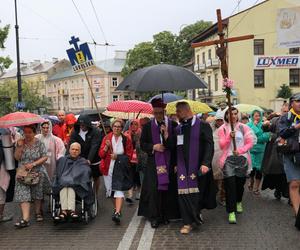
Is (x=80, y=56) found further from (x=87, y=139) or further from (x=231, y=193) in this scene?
(x=231, y=193)

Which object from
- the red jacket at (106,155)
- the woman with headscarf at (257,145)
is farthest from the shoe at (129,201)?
the woman with headscarf at (257,145)

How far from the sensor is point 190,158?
6000 mm

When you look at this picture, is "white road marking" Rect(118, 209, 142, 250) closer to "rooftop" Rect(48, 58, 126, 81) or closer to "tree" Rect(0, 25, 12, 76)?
"tree" Rect(0, 25, 12, 76)

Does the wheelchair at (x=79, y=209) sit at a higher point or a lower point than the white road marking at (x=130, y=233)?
higher

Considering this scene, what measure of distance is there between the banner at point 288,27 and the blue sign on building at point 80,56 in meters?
7.85

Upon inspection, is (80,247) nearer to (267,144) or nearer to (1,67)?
(267,144)

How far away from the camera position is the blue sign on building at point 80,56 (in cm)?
777

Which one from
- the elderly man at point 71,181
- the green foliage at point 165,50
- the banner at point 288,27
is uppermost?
the green foliage at point 165,50

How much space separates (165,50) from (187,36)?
3.95 m

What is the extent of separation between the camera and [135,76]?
20.6 ft

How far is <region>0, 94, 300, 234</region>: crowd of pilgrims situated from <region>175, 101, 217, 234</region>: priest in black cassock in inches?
0.5

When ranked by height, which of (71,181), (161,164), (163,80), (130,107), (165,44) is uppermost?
(165,44)

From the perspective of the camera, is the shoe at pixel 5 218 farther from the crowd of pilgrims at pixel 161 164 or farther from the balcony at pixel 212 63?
the balcony at pixel 212 63

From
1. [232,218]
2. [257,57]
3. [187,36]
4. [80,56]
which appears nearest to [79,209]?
[232,218]
